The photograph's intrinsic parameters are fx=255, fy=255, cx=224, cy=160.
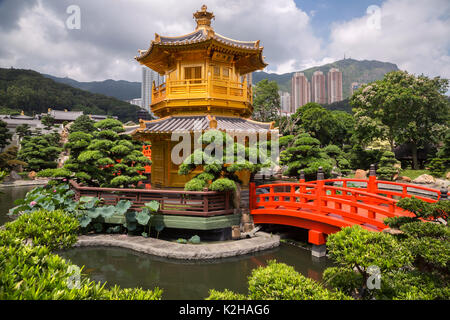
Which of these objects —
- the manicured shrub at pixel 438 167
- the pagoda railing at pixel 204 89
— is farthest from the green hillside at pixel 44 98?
the manicured shrub at pixel 438 167

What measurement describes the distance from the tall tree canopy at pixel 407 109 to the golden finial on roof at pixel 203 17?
23767 millimetres

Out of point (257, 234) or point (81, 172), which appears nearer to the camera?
point (257, 234)

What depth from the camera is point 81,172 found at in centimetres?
1209

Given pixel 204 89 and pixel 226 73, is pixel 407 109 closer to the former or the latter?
pixel 226 73

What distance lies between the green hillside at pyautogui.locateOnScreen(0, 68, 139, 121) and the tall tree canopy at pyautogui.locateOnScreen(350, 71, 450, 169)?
87.2 meters

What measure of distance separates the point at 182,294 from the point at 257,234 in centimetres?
481

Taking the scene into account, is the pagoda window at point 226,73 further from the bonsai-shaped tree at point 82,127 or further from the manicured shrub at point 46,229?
the bonsai-shaped tree at point 82,127

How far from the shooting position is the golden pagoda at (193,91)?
1243 cm

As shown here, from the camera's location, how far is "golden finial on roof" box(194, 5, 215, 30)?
571 inches

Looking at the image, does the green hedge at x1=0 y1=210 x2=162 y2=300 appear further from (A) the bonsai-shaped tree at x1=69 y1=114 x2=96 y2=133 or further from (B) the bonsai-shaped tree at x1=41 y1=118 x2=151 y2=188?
(A) the bonsai-shaped tree at x1=69 y1=114 x2=96 y2=133

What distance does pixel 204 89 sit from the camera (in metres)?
12.8

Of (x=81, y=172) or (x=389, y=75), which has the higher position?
(x=389, y=75)
